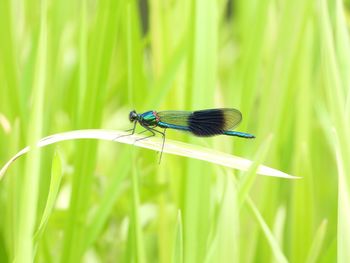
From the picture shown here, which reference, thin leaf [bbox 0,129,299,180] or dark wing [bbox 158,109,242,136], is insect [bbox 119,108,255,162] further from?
thin leaf [bbox 0,129,299,180]

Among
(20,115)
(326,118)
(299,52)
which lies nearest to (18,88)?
(20,115)

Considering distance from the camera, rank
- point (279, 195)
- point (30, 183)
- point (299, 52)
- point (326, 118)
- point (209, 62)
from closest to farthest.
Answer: point (30, 183)
point (209, 62)
point (299, 52)
point (279, 195)
point (326, 118)

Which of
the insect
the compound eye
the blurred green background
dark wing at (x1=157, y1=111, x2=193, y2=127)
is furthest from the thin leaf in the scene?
the compound eye

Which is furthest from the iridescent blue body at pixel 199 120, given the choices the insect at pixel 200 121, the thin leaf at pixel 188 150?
the thin leaf at pixel 188 150

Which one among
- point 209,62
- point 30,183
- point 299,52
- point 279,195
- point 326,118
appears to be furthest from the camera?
point 326,118

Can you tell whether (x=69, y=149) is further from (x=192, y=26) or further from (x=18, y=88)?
(x=192, y=26)

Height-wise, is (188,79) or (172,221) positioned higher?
(188,79)

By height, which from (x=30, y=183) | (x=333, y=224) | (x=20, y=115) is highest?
(x=20, y=115)

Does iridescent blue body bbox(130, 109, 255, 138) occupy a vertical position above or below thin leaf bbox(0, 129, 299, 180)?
above
